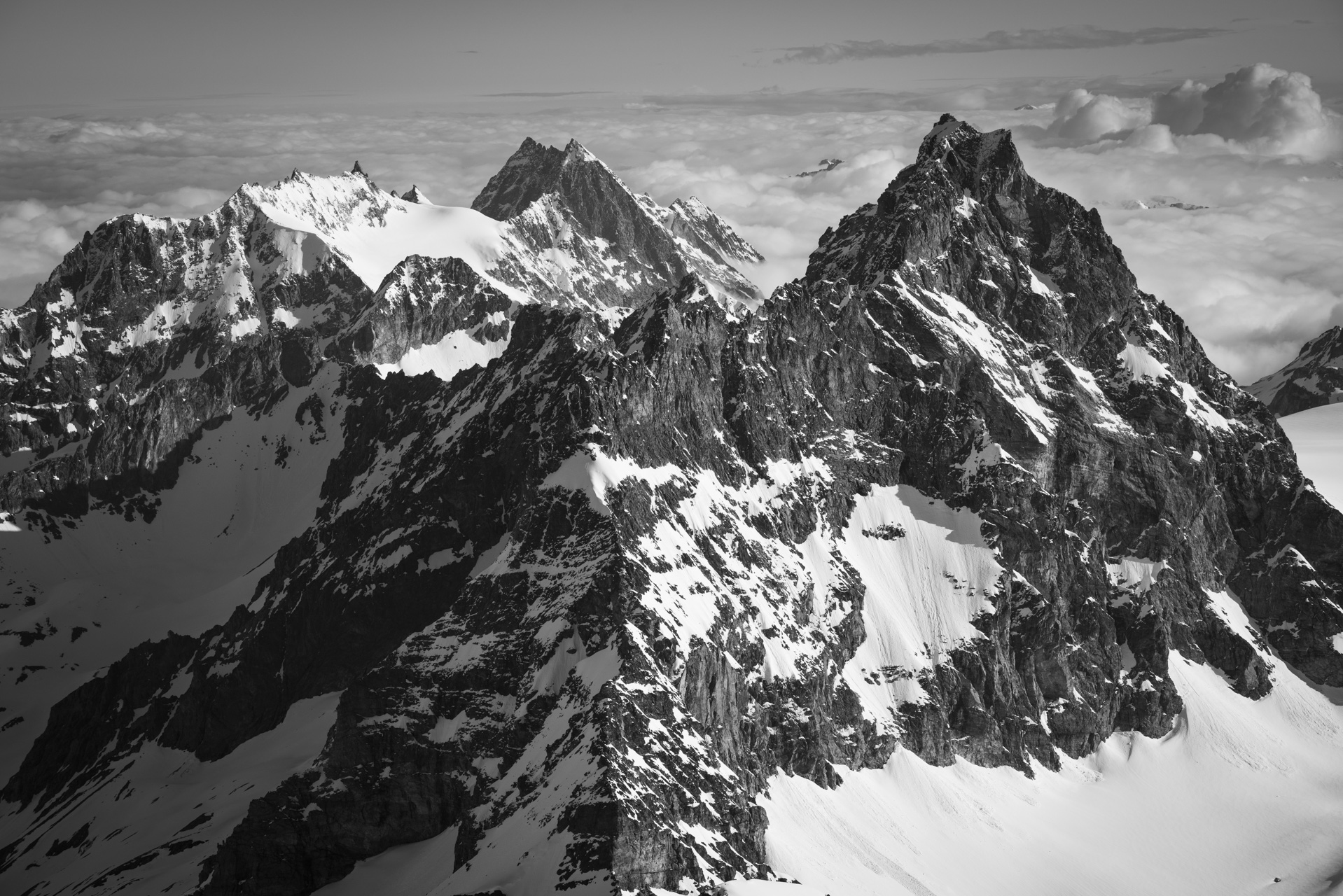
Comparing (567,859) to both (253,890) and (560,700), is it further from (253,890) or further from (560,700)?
(253,890)

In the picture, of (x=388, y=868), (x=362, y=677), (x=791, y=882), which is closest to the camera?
(x=791, y=882)

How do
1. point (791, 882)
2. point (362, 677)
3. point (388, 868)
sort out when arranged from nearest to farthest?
point (791, 882) < point (388, 868) < point (362, 677)

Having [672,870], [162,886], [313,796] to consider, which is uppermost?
[672,870]

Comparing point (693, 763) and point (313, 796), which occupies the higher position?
point (693, 763)

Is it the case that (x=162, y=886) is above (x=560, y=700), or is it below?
below

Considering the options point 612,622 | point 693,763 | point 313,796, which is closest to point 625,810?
point 693,763

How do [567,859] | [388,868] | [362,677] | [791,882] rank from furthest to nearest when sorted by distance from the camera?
[362,677] < [388,868] < [791,882] < [567,859]

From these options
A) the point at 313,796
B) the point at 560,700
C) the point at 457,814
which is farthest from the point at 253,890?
the point at 560,700

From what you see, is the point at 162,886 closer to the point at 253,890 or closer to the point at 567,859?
the point at 253,890

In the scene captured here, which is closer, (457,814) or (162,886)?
(457,814)
